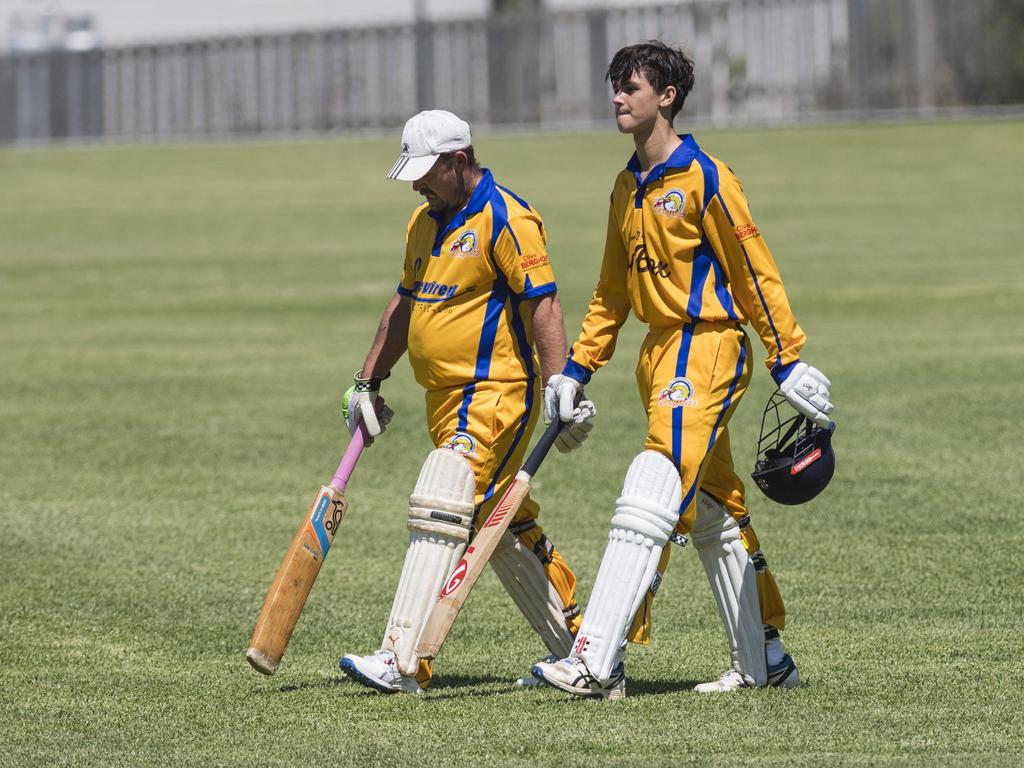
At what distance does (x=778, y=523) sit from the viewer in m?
10.1

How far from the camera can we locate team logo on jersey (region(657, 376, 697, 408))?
6148 millimetres

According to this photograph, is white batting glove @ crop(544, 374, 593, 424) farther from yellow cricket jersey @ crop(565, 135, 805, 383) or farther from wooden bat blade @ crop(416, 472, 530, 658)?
yellow cricket jersey @ crop(565, 135, 805, 383)

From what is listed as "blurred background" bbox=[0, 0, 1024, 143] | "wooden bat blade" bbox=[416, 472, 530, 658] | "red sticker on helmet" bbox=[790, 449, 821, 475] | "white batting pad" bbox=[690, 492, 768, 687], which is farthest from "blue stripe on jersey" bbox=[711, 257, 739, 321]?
"blurred background" bbox=[0, 0, 1024, 143]

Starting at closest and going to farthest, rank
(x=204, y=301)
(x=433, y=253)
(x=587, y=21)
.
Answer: (x=433, y=253) < (x=204, y=301) < (x=587, y=21)

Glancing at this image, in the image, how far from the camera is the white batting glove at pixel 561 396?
20.9 feet

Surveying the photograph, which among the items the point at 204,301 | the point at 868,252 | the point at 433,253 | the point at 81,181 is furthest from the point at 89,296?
the point at 433,253

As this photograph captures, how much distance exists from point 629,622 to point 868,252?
64.5 ft

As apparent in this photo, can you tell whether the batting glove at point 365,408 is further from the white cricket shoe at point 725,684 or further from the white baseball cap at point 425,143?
the white cricket shoe at point 725,684

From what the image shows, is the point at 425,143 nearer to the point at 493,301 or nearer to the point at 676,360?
the point at 493,301

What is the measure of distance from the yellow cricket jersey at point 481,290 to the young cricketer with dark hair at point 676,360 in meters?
0.27

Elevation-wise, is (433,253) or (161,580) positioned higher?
(433,253)

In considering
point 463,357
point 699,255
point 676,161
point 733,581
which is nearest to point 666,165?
point 676,161

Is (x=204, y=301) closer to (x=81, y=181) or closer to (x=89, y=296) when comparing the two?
(x=89, y=296)

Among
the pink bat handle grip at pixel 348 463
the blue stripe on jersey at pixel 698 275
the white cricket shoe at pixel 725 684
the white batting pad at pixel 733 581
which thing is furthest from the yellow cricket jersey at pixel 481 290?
the white cricket shoe at pixel 725 684
